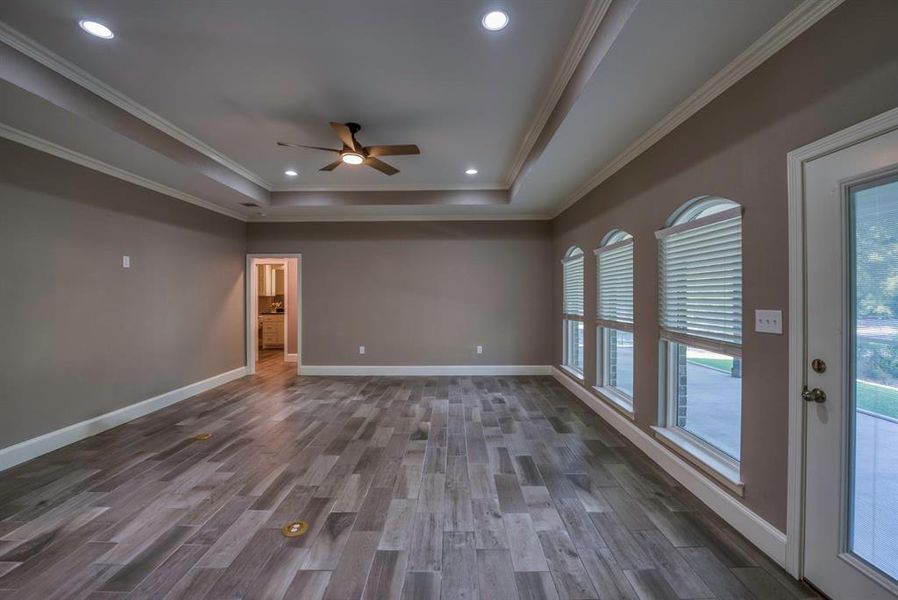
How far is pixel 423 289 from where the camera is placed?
238 inches

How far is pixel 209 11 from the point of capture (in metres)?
1.98

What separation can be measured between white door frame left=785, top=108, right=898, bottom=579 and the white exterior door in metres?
0.02

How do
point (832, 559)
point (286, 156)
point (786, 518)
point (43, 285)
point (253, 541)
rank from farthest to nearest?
point (286, 156) < point (43, 285) < point (253, 541) < point (786, 518) < point (832, 559)

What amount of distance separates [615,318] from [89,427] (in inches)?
211

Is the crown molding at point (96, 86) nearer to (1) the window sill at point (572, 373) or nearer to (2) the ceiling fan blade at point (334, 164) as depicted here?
(2) the ceiling fan blade at point (334, 164)

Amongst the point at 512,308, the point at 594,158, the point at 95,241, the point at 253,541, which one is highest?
the point at 594,158

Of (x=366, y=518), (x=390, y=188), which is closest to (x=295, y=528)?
(x=366, y=518)

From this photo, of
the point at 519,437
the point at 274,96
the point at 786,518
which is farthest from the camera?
the point at 519,437

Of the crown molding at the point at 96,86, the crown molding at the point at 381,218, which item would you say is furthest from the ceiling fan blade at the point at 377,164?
the crown molding at the point at 381,218

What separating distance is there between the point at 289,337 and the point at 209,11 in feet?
21.0

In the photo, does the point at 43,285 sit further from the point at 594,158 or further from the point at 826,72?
the point at 826,72

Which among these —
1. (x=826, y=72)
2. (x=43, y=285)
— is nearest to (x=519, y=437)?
Result: (x=826, y=72)

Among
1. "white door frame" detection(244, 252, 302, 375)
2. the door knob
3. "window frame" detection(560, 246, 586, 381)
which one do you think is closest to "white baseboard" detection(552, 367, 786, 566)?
the door knob

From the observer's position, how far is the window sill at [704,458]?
6.87 feet
